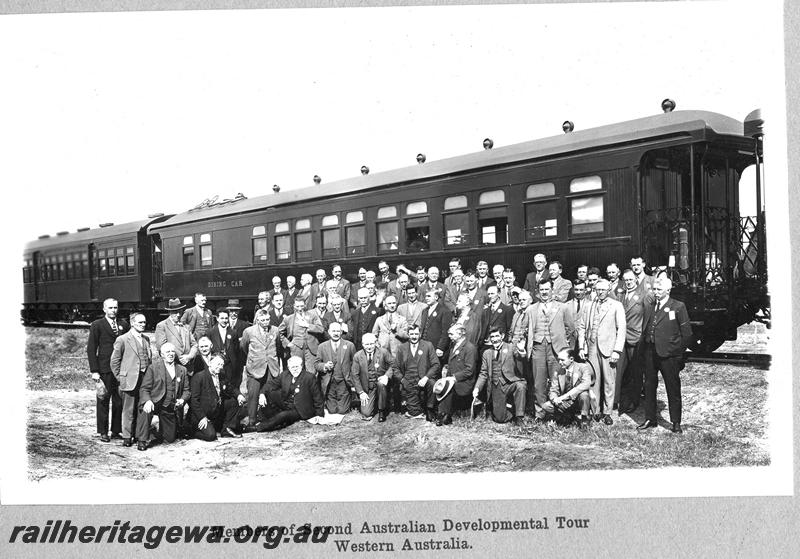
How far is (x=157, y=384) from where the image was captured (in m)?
6.63

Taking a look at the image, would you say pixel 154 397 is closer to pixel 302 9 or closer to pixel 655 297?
pixel 302 9

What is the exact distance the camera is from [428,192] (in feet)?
26.3

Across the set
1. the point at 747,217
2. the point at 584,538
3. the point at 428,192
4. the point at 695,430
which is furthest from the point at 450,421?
the point at 747,217

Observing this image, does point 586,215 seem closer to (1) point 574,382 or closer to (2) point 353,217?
(1) point 574,382

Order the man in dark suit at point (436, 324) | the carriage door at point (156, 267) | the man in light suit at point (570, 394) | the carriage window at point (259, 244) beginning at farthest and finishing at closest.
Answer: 1. the carriage door at point (156, 267)
2. the carriage window at point (259, 244)
3. the man in dark suit at point (436, 324)
4. the man in light suit at point (570, 394)

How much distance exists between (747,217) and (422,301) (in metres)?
3.44

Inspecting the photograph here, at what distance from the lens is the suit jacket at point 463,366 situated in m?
6.65

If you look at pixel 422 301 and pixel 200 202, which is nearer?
pixel 422 301

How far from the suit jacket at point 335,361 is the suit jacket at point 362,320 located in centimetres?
37

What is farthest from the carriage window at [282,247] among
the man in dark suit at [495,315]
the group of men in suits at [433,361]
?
the man in dark suit at [495,315]

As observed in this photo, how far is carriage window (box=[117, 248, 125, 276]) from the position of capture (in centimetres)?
1162

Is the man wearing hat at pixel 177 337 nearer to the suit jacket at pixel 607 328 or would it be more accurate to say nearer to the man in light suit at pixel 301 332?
the man in light suit at pixel 301 332

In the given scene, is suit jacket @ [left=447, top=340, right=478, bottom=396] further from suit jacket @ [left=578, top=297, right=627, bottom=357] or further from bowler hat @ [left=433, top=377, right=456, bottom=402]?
suit jacket @ [left=578, top=297, right=627, bottom=357]

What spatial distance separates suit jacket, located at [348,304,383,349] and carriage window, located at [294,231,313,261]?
1.79 meters
